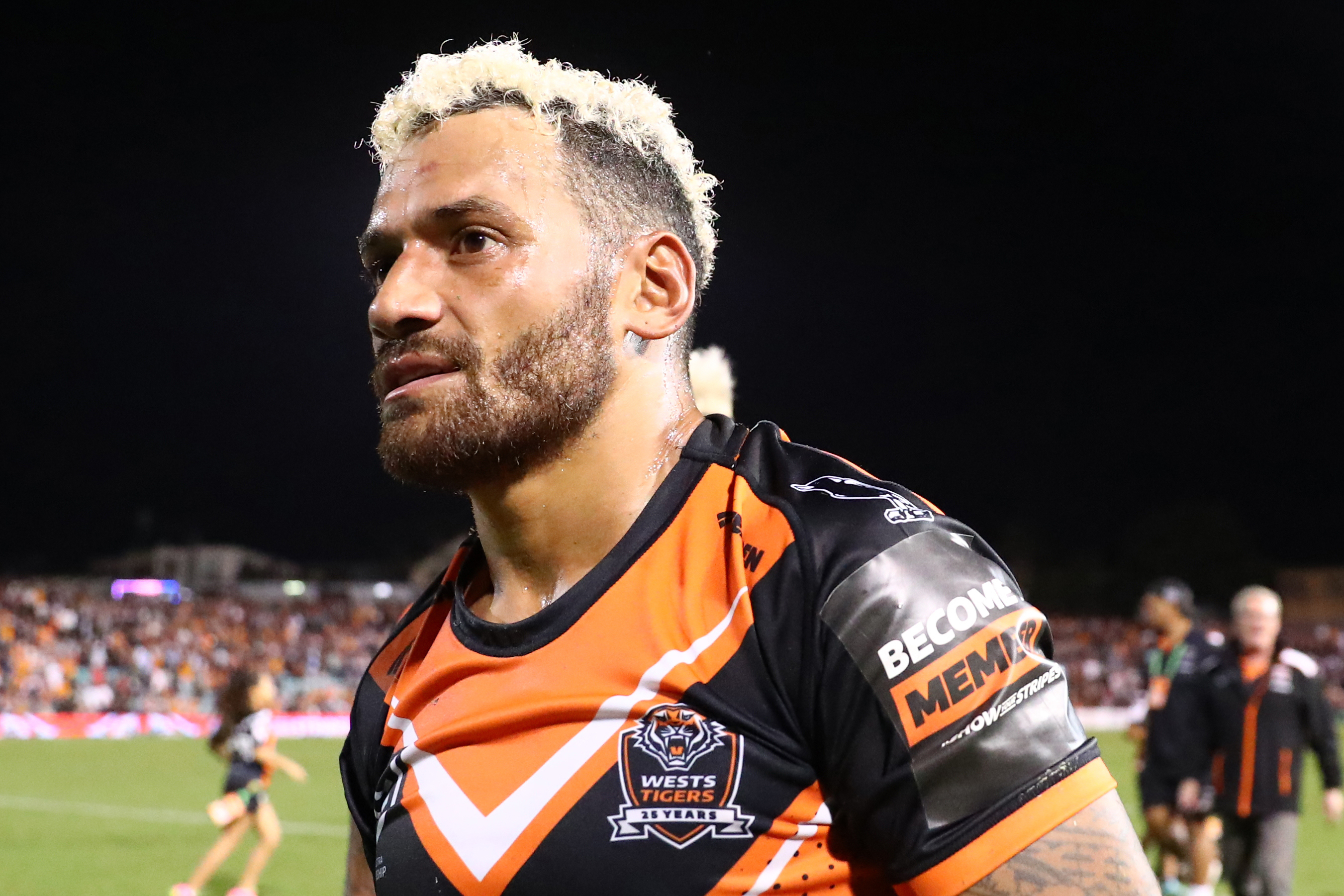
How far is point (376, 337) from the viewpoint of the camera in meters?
2.10

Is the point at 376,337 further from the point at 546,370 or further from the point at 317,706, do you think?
the point at 317,706

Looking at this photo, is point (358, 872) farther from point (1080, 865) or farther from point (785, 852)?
point (1080, 865)

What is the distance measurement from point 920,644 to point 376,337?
98cm

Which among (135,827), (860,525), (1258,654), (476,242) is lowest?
(135,827)

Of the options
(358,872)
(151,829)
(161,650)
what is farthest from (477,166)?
(161,650)

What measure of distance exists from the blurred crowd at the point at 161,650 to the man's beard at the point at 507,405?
1191 inches

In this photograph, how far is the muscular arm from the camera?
7.75 feet

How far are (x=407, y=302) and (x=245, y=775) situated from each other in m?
10.4

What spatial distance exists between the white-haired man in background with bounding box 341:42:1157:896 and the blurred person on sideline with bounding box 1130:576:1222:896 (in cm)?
897

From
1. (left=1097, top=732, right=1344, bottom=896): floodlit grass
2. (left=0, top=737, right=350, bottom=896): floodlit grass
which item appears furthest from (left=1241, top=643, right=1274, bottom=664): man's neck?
(left=0, top=737, right=350, bottom=896): floodlit grass

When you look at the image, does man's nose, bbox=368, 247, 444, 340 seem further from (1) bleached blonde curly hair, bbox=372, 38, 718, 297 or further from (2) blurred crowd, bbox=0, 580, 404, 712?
(2) blurred crowd, bbox=0, 580, 404, 712

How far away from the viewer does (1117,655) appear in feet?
152

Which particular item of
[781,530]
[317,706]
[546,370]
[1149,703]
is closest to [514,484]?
[546,370]

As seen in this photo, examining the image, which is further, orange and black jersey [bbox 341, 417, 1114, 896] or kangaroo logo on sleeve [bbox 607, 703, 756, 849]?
kangaroo logo on sleeve [bbox 607, 703, 756, 849]
